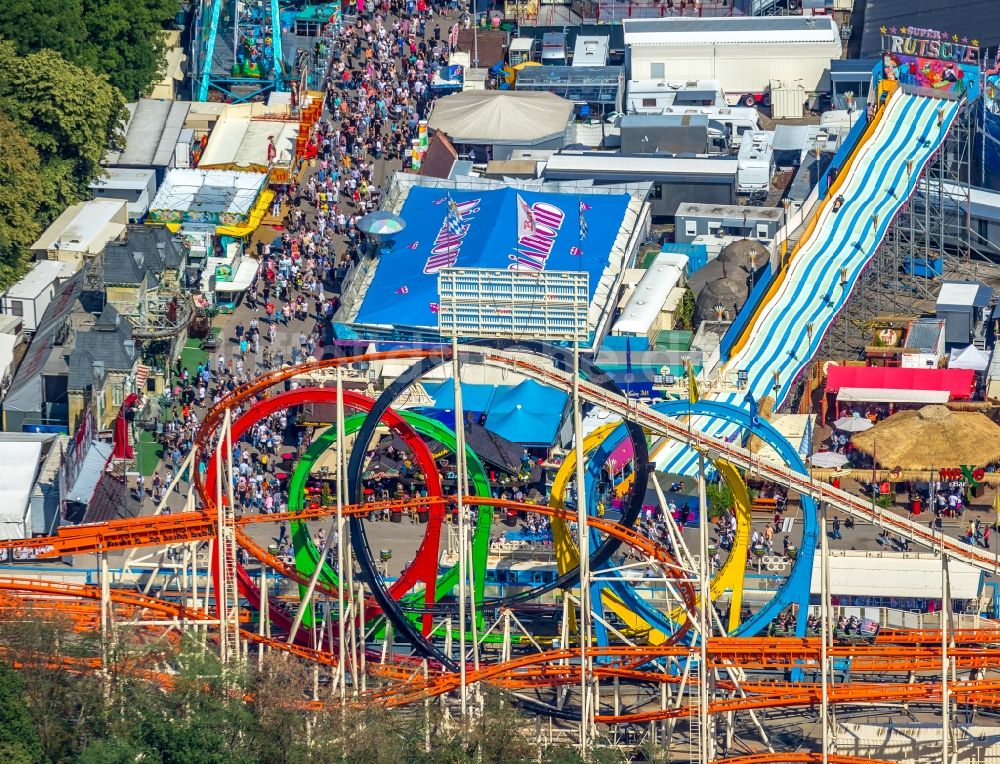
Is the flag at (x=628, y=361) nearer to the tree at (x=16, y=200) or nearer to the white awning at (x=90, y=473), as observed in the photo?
the white awning at (x=90, y=473)

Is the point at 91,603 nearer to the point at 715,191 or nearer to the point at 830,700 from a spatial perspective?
the point at 830,700

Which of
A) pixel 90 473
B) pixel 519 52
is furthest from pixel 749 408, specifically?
pixel 519 52

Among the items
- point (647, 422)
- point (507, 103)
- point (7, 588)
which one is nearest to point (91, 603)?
point (7, 588)

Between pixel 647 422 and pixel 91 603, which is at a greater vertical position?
pixel 647 422

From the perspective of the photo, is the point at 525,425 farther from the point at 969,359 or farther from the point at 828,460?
the point at 969,359

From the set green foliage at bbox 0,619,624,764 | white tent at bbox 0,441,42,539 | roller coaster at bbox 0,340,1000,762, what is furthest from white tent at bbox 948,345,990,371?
white tent at bbox 0,441,42,539
